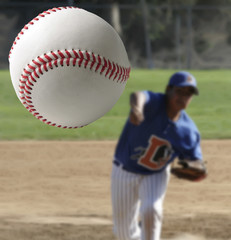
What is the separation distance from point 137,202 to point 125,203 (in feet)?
0.46

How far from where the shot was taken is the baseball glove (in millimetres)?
5062

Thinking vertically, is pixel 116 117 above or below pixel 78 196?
below

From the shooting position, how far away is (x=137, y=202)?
5457 millimetres

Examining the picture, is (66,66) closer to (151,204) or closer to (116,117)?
(151,204)

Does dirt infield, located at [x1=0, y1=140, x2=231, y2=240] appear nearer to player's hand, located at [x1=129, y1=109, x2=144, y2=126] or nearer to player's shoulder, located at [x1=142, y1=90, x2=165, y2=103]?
player's shoulder, located at [x1=142, y1=90, x2=165, y2=103]

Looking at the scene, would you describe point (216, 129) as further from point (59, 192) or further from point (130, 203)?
point (130, 203)

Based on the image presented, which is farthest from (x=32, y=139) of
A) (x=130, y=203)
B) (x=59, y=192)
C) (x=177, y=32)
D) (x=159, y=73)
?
(x=177, y=32)

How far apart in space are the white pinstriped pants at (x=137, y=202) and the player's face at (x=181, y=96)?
613 mm

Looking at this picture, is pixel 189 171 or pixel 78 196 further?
pixel 78 196

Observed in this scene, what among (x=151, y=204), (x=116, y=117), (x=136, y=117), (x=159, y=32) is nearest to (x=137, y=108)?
(x=136, y=117)

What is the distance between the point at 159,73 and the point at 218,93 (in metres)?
6.73

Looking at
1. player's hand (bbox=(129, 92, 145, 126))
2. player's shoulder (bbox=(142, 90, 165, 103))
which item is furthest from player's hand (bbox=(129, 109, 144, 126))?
player's shoulder (bbox=(142, 90, 165, 103))

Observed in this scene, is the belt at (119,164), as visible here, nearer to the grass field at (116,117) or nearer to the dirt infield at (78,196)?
the dirt infield at (78,196)

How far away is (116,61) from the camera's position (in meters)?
5.13
